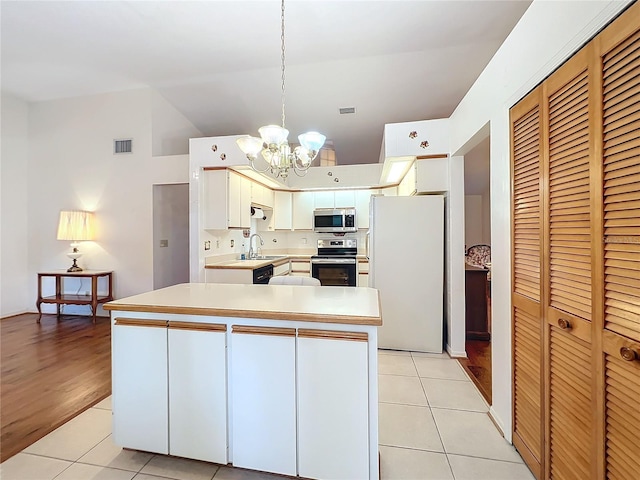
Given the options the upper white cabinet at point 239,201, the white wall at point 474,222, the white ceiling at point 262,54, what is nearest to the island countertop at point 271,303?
the upper white cabinet at point 239,201

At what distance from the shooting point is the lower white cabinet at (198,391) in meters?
1.49

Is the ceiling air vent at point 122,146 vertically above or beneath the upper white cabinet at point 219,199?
above

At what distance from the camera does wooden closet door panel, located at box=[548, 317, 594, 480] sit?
1104 mm

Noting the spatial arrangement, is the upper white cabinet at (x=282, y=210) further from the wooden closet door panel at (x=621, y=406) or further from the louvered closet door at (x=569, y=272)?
the wooden closet door panel at (x=621, y=406)

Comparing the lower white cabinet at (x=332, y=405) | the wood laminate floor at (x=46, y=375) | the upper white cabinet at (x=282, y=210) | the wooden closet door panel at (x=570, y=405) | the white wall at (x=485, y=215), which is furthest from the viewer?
the white wall at (x=485, y=215)

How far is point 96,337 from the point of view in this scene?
11.9 ft

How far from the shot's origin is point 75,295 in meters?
4.52

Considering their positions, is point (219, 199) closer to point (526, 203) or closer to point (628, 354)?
point (526, 203)

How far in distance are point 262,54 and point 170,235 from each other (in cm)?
310

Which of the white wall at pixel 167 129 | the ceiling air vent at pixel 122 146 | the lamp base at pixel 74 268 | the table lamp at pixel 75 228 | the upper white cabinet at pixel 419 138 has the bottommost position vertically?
the lamp base at pixel 74 268

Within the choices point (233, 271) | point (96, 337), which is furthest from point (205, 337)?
point (96, 337)

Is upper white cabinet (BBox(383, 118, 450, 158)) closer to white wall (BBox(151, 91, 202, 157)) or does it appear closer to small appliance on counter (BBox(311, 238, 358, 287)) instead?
small appliance on counter (BBox(311, 238, 358, 287))

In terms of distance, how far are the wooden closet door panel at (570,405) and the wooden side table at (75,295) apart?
16.8 feet

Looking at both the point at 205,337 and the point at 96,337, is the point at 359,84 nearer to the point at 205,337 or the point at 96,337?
the point at 205,337
